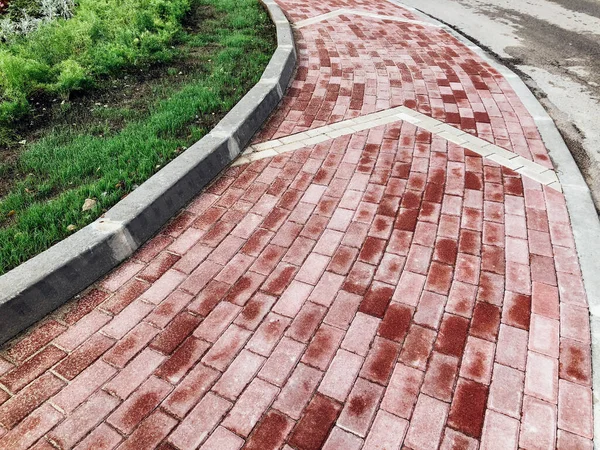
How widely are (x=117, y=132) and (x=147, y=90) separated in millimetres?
1038

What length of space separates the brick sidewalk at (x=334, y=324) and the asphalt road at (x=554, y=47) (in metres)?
1.17

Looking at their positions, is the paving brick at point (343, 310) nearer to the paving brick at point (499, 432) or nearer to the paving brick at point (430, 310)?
the paving brick at point (430, 310)

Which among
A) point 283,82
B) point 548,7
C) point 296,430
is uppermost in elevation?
point 548,7

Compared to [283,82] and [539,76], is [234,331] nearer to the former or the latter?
[283,82]

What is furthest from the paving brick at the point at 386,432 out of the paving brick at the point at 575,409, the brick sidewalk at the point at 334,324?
the paving brick at the point at 575,409

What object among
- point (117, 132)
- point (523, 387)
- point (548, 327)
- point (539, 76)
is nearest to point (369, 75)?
point (539, 76)

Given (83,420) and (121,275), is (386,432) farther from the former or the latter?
(121,275)

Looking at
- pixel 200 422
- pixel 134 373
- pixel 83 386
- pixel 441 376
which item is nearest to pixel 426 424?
pixel 441 376

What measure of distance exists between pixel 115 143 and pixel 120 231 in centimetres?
132

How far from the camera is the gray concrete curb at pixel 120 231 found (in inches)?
101

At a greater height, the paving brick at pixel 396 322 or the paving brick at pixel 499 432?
the paving brick at pixel 396 322

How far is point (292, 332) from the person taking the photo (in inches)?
101

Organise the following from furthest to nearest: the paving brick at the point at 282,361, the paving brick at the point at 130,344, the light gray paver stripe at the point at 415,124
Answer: the light gray paver stripe at the point at 415,124, the paving brick at the point at 130,344, the paving brick at the point at 282,361

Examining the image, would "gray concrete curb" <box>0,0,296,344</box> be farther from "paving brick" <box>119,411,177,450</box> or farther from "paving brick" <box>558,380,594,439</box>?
"paving brick" <box>558,380,594,439</box>
